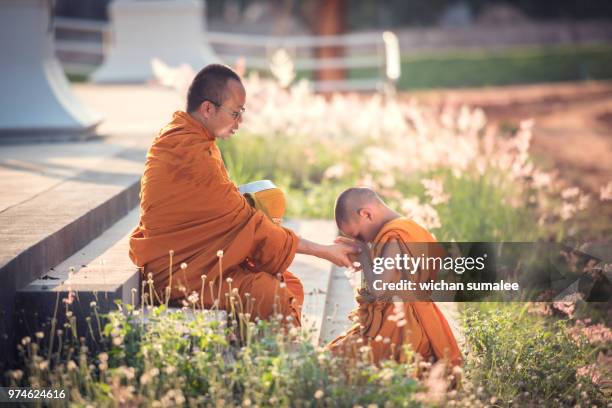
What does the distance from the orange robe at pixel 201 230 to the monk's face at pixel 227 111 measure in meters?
0.07

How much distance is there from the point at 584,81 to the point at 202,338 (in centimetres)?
2548

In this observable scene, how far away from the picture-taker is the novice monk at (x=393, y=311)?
451 cm

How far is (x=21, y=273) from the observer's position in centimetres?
445

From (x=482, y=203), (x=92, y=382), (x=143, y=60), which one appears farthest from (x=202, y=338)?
(x=143, y=60)

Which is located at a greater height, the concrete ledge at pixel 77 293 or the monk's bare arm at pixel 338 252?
the monk's bare arm at pixel 338 252

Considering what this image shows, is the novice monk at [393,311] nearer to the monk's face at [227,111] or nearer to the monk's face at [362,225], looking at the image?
the monk's face at [362,225]

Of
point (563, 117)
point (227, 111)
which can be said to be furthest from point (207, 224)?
point (563, 117)

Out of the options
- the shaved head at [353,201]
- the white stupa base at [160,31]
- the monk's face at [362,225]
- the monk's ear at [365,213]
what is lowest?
the monk's face at [362,225]

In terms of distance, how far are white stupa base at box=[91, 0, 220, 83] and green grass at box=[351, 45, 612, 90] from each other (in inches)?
478

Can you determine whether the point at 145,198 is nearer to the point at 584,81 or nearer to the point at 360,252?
the point at 360,252

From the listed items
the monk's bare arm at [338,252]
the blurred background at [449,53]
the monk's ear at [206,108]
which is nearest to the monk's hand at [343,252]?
the monk's bare arm at [338,252]

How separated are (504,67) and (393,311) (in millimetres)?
27692

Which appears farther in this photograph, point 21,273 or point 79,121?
point 79,121

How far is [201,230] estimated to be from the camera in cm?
472
